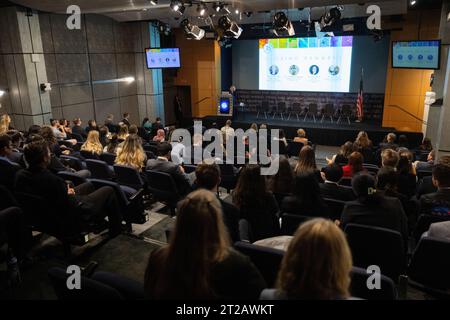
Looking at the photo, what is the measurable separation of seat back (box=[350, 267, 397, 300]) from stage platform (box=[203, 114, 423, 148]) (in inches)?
359

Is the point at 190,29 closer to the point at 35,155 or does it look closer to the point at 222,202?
the point at 35,155

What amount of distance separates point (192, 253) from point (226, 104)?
1198cm

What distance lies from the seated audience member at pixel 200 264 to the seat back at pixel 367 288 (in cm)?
66

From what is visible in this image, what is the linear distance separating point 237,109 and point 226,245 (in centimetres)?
1351

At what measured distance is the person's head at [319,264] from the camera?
1468mm

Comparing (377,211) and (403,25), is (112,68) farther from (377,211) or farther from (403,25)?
(377,211)

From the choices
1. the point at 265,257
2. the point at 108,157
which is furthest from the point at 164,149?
the point at 265,257

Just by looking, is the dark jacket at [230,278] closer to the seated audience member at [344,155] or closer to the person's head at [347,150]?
the seated audience member at [344,155]

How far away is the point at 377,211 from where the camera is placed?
2.94 m

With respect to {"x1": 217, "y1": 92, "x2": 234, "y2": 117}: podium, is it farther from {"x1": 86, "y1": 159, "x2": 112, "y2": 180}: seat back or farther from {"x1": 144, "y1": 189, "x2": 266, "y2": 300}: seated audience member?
{"x1": 144, "y1": 189, "x2": 266, "y2": 300}: seated audience member

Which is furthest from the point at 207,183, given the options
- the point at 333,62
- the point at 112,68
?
the point at 333,62

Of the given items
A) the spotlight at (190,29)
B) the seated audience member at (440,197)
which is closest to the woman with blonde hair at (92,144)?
the spotlight at (190,29)

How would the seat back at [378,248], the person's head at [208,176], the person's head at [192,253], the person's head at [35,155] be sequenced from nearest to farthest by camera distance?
the person's head at [192,253] < the seat back at [378,248] < the person's head at [208,176] < the person's head at [35,155]

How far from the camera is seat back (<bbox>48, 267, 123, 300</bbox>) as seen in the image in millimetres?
1787
